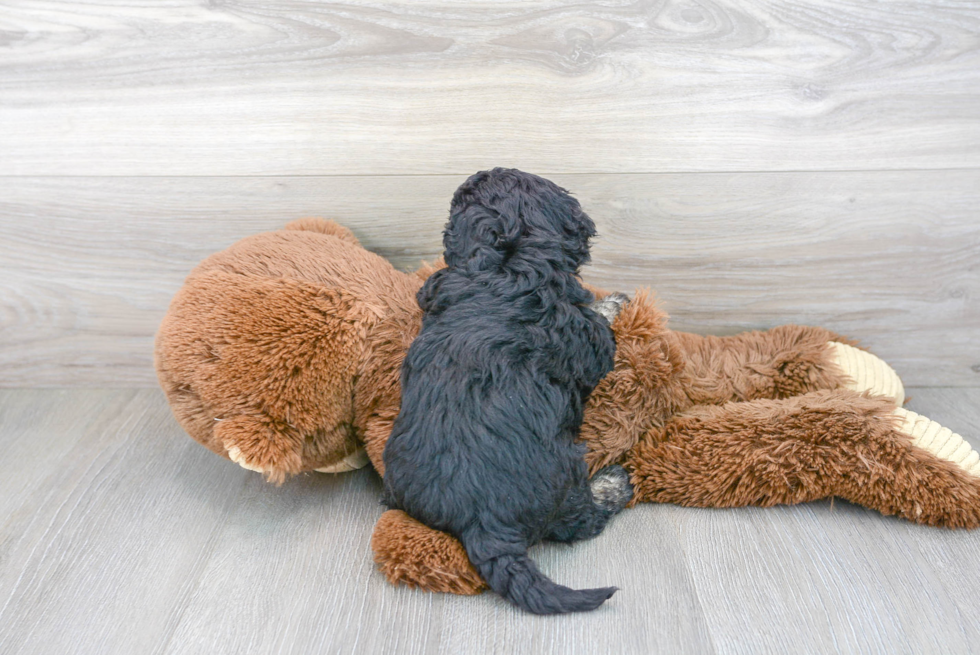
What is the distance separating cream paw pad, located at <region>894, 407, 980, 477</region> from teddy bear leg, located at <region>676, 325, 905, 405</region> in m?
0.15

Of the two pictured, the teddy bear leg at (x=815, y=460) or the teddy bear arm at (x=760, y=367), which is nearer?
the teddy bear leg at (x=815, y=460)

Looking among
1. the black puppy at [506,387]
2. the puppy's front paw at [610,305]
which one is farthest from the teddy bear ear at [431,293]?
the puppy's front paw at [610,305]

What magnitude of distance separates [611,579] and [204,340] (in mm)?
674

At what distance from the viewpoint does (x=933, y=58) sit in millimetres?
1257

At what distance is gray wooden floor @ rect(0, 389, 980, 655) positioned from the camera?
34.9 inches

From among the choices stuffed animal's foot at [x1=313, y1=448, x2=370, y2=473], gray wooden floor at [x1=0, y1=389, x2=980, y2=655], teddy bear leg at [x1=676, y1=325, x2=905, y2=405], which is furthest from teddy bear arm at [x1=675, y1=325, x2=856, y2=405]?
stuffed animal's foot at [x1=313, y1=448, x2=370, y2=473]

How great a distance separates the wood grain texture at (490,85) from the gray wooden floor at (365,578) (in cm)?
60

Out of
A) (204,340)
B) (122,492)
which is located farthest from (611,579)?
(122,492)

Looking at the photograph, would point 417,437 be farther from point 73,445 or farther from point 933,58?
point 933,58

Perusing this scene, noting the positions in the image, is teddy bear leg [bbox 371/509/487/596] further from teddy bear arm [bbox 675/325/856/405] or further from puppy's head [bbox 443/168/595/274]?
teddy bear arm [bbox 675/325/856/405]

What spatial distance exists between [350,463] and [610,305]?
50cm

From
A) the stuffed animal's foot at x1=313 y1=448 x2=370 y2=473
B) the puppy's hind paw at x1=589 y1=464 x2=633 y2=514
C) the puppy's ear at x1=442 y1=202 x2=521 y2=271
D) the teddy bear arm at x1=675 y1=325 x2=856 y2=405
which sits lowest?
the stuffed animal's foot at x1=313 y1=448 x2=370 y2=473

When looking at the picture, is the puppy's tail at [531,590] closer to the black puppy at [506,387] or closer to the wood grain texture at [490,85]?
the black puppy at [506,387]

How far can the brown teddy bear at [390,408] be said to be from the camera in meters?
1.05
